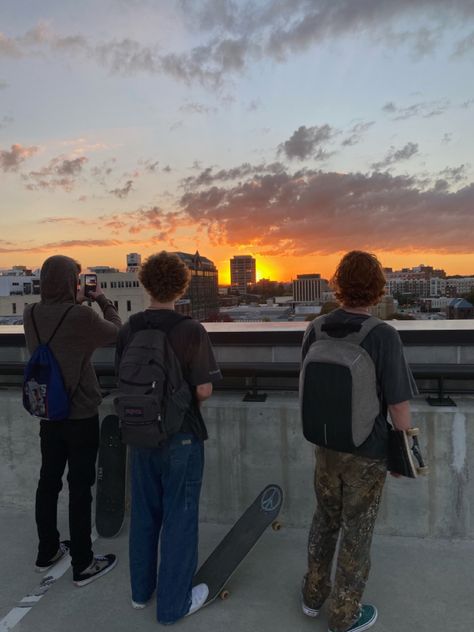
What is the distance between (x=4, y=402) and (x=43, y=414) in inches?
61.1

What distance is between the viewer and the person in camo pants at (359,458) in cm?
229

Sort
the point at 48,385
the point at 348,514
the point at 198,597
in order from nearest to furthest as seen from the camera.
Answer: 1. the point at 348,514
2. the point at 198,597
3. the point at 48,385

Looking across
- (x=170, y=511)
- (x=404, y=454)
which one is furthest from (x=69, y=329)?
(x=404, y=454)

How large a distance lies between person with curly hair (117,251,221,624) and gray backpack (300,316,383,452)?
57 centimetres

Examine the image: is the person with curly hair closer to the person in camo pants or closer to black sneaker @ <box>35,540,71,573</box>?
the person in camo pants

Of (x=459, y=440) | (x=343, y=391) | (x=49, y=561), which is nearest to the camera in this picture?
(x=343, y=391)

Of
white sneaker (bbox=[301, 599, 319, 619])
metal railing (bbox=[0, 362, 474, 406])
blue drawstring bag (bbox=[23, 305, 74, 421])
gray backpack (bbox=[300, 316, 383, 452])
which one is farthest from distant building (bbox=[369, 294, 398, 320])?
blue drawstring bag (bbox=[23, 305, 74, 421])

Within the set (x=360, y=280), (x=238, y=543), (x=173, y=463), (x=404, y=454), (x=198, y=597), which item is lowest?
(x=198, y=597)

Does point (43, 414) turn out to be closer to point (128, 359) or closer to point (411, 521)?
point (128, 359)

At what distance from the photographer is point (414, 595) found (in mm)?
2914

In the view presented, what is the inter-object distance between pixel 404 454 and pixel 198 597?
4.93 feet

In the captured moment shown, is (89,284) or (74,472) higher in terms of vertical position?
(89,284)

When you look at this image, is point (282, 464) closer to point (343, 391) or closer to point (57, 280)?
point (343, 391)

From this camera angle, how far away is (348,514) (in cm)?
242
